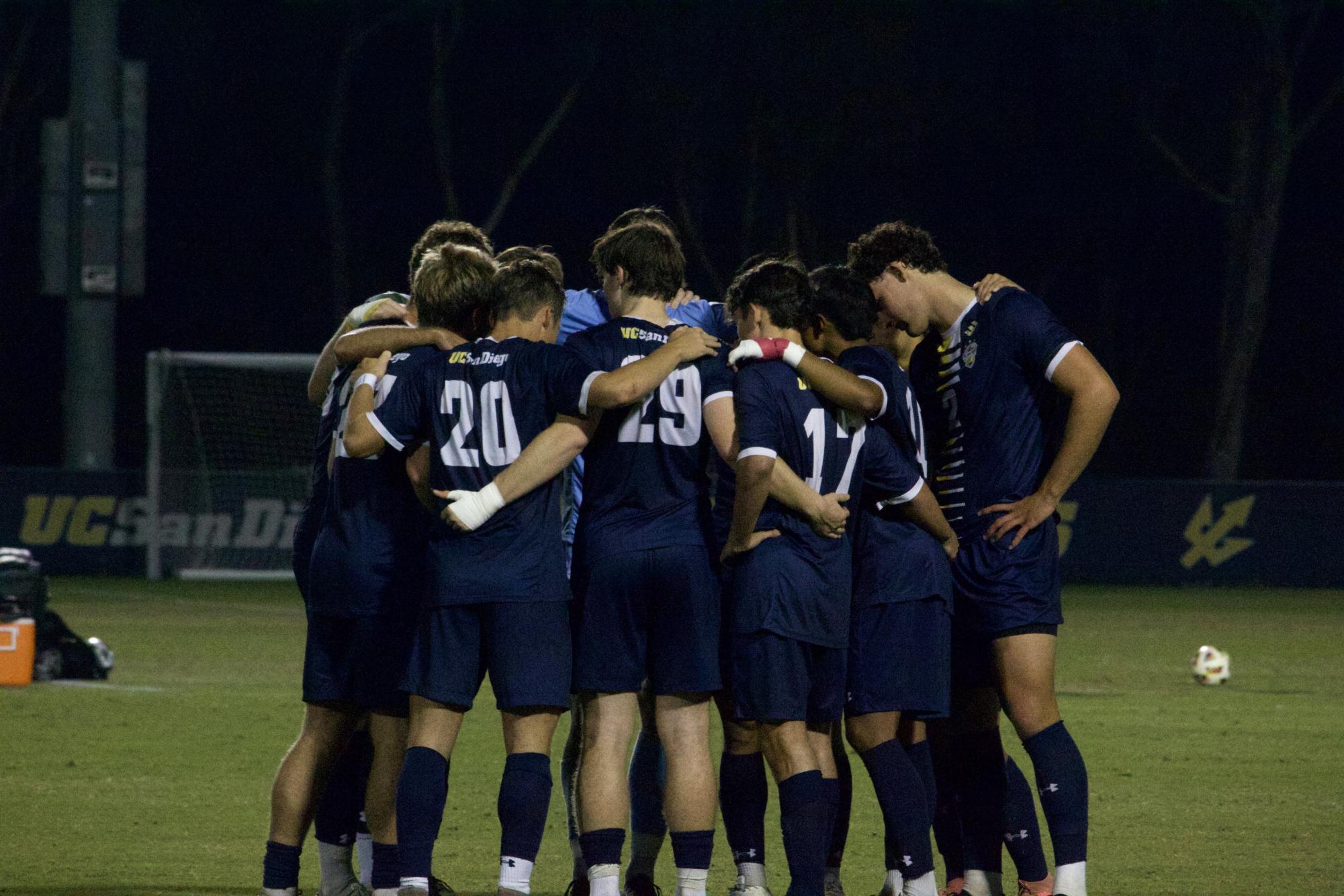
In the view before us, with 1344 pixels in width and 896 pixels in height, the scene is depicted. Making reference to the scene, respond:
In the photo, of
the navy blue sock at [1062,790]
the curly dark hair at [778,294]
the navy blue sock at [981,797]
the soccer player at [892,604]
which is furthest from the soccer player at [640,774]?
the navy blue sock at [1062,790]

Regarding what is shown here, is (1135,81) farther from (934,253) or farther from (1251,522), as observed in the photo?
(934,253)

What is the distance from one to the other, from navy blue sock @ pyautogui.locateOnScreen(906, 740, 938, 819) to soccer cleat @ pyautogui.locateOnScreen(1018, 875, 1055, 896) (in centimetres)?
37

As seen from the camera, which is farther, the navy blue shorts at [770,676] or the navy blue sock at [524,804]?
the navy blue shorts at [770,676]

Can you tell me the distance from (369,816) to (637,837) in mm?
941

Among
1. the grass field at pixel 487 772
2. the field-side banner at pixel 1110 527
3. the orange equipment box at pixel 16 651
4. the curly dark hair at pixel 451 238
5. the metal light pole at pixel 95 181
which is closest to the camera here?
the curly dark hair at pixel 451 238

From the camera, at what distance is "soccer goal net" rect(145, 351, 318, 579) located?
21.8 m

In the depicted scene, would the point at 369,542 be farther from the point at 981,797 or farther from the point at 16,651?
the point at 16,651

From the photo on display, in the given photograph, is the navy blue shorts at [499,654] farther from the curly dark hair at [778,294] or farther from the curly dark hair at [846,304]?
the curly dark hair at [846,304]

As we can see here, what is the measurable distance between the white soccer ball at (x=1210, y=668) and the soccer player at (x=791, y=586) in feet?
25.8

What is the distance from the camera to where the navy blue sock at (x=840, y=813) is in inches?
226

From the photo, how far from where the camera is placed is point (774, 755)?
516cm

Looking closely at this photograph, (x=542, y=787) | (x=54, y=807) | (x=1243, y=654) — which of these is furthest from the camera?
(x=1243, y=654)

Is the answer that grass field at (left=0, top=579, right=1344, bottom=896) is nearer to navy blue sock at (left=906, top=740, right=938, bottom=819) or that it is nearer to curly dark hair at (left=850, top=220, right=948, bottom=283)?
navy blue sock at (left=906, top=740, right=938, bottom=819)

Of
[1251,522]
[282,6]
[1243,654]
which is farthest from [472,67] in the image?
[1243,654]
